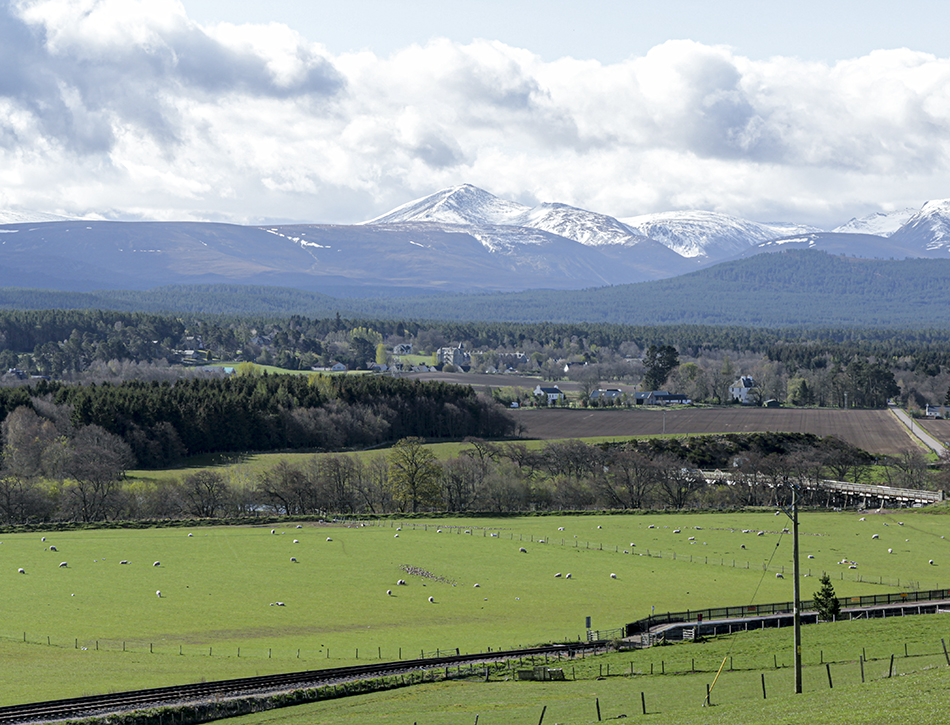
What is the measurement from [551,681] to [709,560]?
30855 mm

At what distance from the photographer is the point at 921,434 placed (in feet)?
502

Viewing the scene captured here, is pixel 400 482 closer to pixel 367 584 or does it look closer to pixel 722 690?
pixel 367 584

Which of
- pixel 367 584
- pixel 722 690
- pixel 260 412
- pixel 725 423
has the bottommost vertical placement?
pixel 367 584

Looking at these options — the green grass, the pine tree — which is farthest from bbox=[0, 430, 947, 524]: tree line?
the green grass

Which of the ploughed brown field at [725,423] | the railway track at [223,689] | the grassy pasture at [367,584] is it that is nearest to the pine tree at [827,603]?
the grassy pasture at [367,584]

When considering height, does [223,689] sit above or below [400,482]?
above

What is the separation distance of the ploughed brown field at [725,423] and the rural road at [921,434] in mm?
1540

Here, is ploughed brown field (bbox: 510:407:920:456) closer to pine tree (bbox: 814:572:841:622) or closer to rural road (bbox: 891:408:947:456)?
rural road (bbox: 891:408:947:456)

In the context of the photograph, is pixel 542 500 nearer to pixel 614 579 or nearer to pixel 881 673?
pixel 614 579

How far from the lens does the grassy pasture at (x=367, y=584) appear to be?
48.1 meters

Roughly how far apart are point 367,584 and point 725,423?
368ft

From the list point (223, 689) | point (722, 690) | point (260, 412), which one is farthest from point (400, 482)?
point (722, 690)

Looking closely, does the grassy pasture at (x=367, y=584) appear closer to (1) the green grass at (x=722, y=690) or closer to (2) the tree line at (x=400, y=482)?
(1) the green grass at (x=722, y=690)

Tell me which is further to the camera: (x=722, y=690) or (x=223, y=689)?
(x=223, y=689)
